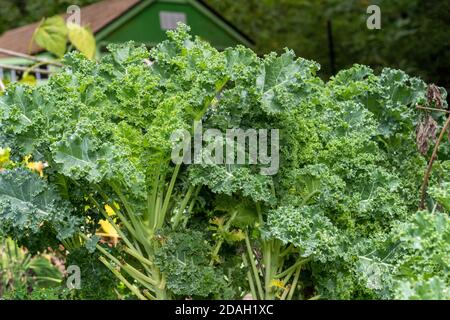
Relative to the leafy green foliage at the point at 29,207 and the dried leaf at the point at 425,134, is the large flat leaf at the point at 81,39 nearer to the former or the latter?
the leafy green foliage at the point at 29,207

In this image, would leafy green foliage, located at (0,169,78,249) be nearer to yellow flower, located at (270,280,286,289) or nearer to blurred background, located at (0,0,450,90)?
yellow flower, located at (270,280,286,289)

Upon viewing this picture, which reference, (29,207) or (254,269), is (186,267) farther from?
(29,207)

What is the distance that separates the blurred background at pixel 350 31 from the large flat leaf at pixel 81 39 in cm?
186

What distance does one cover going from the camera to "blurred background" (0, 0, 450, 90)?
5.41m

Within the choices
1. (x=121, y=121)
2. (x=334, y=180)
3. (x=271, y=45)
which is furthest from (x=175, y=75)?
(x=271, y=45)

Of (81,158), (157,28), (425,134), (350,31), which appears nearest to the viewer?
(81,158)

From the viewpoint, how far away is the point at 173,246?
173 cm

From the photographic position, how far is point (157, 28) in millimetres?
5551

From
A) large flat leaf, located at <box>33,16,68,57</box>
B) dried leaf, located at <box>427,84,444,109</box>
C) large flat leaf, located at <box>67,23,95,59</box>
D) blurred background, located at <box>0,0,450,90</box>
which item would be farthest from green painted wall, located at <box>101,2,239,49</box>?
dried leaf, located at <box>427,84,444,109</box>

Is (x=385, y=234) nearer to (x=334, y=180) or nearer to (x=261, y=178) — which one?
(x=334, y=180)

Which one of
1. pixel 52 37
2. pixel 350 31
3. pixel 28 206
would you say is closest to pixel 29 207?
pixel 28 206

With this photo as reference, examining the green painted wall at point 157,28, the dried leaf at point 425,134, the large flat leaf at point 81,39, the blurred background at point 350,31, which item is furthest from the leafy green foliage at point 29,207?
the green painted wall at point 157,28

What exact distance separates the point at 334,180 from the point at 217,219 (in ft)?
1.00

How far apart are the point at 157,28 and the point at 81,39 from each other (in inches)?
90.5
